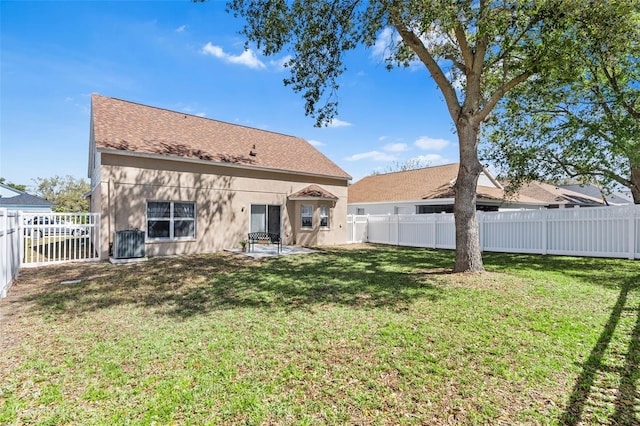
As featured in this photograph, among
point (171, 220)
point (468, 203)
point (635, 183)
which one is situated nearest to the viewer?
point (468, 203)

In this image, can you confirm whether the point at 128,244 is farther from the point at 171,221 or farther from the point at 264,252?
the point at 264,252

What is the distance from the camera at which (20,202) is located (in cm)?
3247

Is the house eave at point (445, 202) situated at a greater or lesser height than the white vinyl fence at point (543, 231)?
greater

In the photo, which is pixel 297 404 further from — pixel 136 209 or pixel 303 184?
pixel 303 184

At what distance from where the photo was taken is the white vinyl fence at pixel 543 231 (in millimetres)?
11602

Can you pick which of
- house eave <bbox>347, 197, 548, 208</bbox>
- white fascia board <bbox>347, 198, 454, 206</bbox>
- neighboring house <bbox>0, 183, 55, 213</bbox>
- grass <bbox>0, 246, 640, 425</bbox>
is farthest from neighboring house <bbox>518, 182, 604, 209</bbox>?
neighboring house <bbox>0, 183, 55, 213</bbox>

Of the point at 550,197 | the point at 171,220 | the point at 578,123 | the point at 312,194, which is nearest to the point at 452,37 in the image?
the point at 578,123

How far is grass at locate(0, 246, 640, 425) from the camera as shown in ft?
9.96

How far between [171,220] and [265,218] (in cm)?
480

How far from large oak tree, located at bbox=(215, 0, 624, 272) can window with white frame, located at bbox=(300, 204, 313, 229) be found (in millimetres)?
8326

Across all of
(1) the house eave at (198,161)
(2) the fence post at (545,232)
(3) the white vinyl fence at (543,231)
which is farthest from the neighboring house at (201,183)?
(2) the fence post at (545,232)

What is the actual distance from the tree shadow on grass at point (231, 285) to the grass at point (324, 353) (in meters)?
0.08

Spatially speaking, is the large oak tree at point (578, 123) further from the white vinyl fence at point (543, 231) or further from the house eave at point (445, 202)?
the house eave at point (445, 202)

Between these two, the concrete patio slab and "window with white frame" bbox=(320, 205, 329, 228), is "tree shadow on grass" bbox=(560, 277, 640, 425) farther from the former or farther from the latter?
"window with white frame" bbox=(320, 205, 329, 228)
